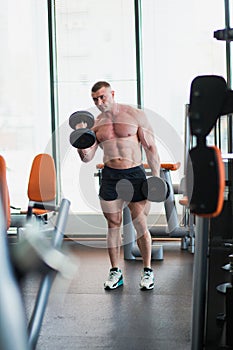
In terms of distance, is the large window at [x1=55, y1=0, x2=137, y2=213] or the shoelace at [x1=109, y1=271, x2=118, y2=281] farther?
the large window at [x1=55, y1=0, x2=137, y2=213]

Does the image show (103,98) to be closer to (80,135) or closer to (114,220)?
(114,220)

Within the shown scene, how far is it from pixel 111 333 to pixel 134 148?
141cm

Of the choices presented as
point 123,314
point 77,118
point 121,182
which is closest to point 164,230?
point 121,182

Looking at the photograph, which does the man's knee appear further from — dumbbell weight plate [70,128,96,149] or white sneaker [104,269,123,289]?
dumbbell weight plate [70,128,96,149]

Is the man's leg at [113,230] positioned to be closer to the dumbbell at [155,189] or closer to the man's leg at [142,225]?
the man's leg at [142,225]

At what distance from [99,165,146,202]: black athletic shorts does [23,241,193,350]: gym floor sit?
627 millimetres

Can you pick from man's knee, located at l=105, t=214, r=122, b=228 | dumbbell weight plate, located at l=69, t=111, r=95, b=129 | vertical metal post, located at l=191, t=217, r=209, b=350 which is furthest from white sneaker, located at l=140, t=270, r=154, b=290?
dumbbell weight plate, located at l=69, t=111, r=95, b=129

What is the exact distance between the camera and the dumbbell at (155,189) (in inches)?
144

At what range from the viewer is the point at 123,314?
3.55m

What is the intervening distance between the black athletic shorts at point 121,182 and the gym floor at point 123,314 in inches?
24.7

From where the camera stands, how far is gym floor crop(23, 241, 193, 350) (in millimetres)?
3016

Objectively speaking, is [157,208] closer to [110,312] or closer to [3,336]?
[110,312]

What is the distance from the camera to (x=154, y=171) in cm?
407

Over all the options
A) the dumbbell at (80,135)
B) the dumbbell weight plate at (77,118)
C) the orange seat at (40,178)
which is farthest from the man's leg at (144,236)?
the dumbbell at (80,135)
